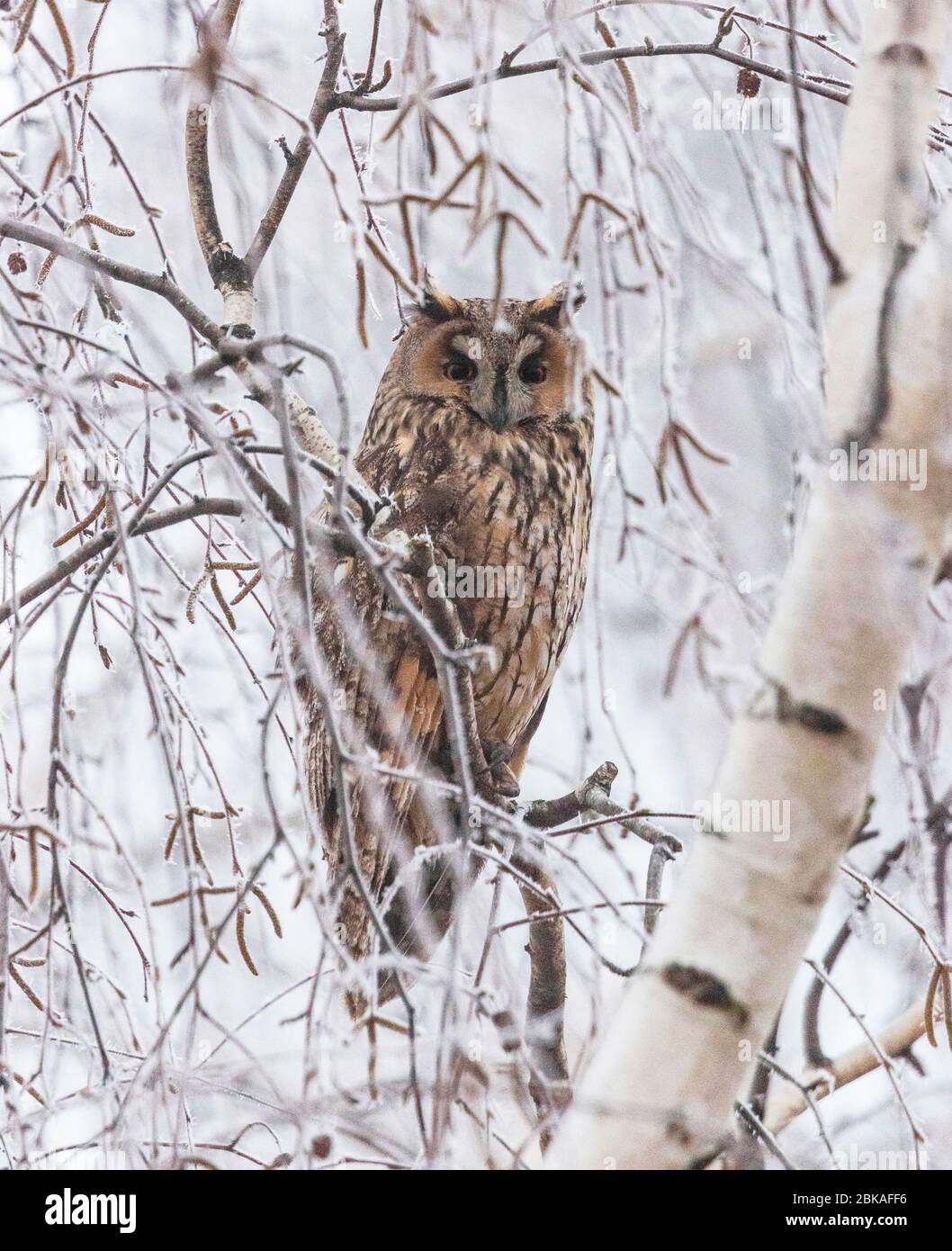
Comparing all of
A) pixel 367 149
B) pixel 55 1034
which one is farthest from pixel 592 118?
pixel 55 1034

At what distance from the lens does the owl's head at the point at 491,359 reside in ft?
7.86

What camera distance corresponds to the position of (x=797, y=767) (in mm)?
891

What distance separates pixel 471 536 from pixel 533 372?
14.9 inches

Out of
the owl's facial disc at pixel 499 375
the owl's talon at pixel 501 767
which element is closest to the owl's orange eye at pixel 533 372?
the owl's facial disc at pixel 499 375

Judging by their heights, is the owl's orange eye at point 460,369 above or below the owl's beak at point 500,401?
above

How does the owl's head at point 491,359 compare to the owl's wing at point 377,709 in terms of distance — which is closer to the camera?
the owl's wing at point 377,709

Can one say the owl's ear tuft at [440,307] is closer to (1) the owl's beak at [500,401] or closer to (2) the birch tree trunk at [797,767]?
(1) the owl's beak at [500,401]

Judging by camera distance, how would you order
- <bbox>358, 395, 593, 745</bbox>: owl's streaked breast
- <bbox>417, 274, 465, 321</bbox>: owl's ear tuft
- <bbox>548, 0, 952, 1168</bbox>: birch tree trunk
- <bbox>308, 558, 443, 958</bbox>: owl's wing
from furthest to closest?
<bbox>417, 274, 465, 321</bbox>: owl's ear tuft
<bbox>358, 395, 593, 745</bbox>: owl's streaked breast
<bbox>308, 558, 443, 958</bbox>: owl's wing
<bbox>548, 0, 952, 1168</bbox>: birch tree trunk

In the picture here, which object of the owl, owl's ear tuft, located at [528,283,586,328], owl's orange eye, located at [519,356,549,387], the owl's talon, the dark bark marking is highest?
owl's ear tuft, located at [528,283,586,328]

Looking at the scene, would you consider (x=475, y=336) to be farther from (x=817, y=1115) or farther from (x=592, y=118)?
(x=817, y=1115)

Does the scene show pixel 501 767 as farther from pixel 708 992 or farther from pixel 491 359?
pixel 708 992

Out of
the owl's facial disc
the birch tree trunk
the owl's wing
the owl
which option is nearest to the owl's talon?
the owl

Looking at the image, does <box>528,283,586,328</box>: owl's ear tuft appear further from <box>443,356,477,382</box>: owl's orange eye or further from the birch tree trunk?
the birch tree trunk

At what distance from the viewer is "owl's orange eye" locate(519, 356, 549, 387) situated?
2439mm
